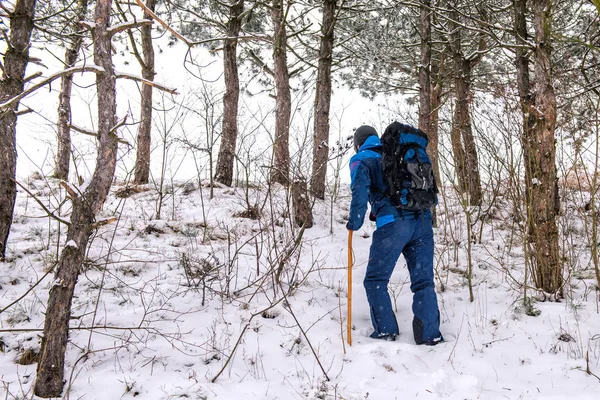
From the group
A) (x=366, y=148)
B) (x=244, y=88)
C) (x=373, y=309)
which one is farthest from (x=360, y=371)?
(x=244, y=88)

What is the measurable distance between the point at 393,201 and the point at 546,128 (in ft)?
6.06

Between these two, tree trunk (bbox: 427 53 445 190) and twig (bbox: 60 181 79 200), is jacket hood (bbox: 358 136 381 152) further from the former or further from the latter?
twig (bbox: 60 181 79 200)

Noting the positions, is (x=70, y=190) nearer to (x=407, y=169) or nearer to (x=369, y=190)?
(x=369, y=190)

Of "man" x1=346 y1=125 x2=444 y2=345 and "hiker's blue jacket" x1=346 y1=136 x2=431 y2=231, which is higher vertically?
"hiker's blue jacket" x1=346 y1=136 x2=431 y2=231

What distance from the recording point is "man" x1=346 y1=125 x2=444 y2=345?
11.3ft

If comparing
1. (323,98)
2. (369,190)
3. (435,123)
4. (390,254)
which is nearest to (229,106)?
(323,98)

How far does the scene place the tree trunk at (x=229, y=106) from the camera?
28.6ft

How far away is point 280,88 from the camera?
7461mm

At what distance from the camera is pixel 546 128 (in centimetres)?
402

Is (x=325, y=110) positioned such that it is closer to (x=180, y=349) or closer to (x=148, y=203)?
(x=148, y=203)

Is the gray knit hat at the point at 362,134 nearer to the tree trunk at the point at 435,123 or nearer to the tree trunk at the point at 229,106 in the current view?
the tree trunk at the point at 435,123

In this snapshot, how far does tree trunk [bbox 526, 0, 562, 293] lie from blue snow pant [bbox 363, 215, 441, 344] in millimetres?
1319

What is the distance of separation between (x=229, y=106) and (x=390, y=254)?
6236 millimetres

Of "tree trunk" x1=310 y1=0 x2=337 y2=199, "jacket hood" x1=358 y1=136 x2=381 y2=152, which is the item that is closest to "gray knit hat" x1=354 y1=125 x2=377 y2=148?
"jacket hood" x1=358 y1=136 x2=381 y2=152
